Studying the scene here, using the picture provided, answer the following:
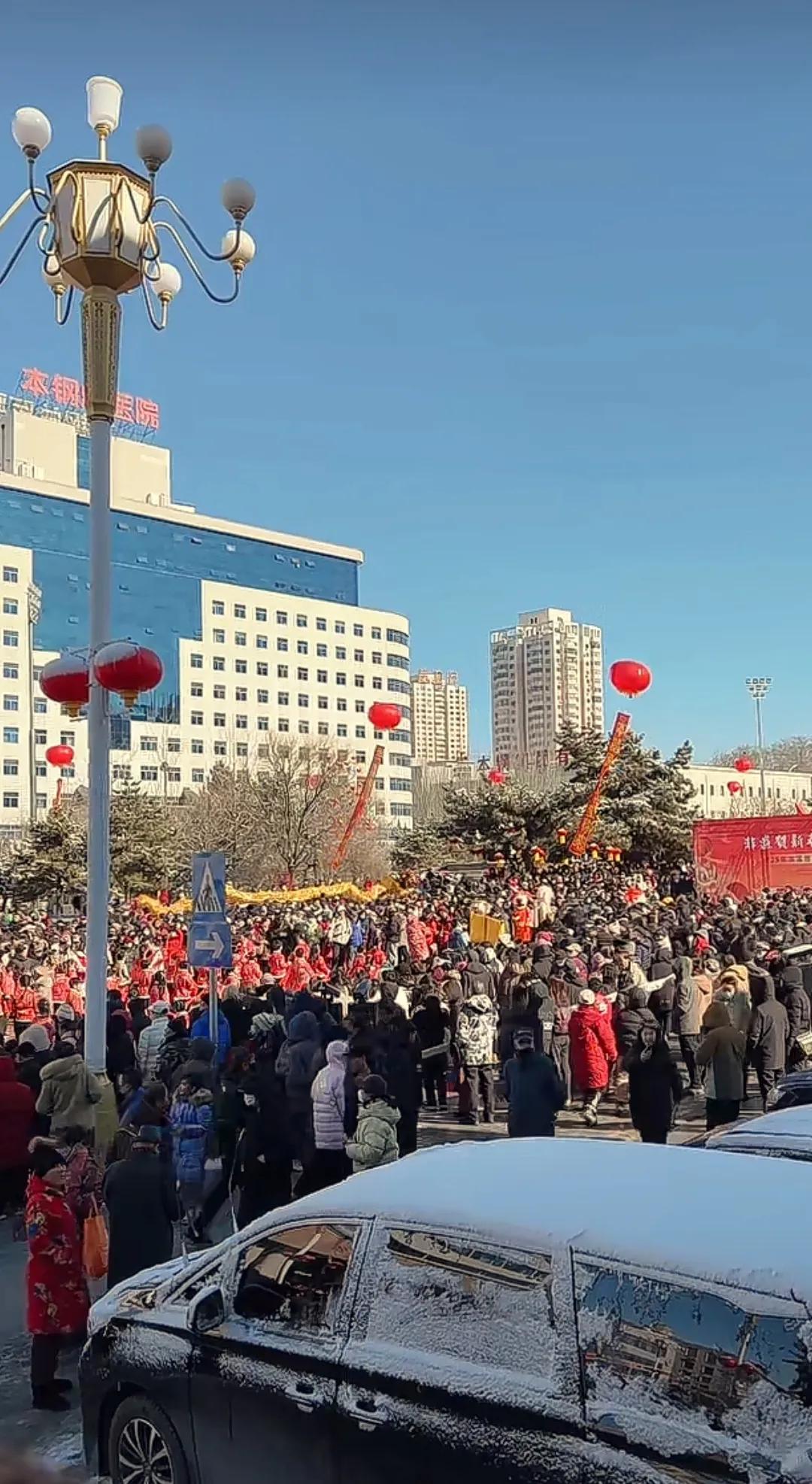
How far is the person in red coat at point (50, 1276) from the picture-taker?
643 cm

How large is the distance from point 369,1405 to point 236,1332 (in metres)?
0.77

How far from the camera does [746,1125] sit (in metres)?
7.09

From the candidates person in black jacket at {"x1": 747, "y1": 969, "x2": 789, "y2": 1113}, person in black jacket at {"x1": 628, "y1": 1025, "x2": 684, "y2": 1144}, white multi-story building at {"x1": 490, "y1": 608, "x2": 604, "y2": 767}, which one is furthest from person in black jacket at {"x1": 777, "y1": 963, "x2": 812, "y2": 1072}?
white multi-story building at {"x1": 490, "y1": 608, "x2": 604, "y2": 767}

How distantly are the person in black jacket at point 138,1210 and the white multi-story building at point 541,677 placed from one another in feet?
522

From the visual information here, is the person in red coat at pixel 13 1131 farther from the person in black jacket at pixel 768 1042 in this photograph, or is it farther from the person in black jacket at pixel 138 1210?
the person in black jacket at pixel 768 1042

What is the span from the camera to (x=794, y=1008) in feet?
43.1

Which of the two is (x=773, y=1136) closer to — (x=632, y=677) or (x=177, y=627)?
(x=632, y=677)

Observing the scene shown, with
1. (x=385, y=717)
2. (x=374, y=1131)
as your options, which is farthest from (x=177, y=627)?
(x=374, y=1131)

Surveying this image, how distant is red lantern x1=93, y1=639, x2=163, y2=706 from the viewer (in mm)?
10406

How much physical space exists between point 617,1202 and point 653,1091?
635 centimetres

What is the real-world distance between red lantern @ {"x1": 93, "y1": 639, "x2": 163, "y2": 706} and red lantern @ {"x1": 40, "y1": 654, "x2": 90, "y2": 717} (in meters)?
0.47

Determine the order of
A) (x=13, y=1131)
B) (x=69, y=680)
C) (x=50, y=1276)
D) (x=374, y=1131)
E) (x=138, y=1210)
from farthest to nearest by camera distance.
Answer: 1. (x=69, y=680)
2. (x=13, y=1131)
3. (x=374, y=1131)
4. (x=138, y=1210)
5. (x=50, y=1276)

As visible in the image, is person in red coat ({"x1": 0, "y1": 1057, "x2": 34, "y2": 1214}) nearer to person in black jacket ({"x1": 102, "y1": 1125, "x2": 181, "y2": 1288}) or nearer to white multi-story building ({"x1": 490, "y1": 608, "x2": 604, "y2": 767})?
person in black jacket ({"x1": 102, "y1": 1125, "x2": 181, "y2": 1288})

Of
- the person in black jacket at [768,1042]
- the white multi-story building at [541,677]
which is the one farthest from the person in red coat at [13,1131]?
the white multi-story building at [541,677]
